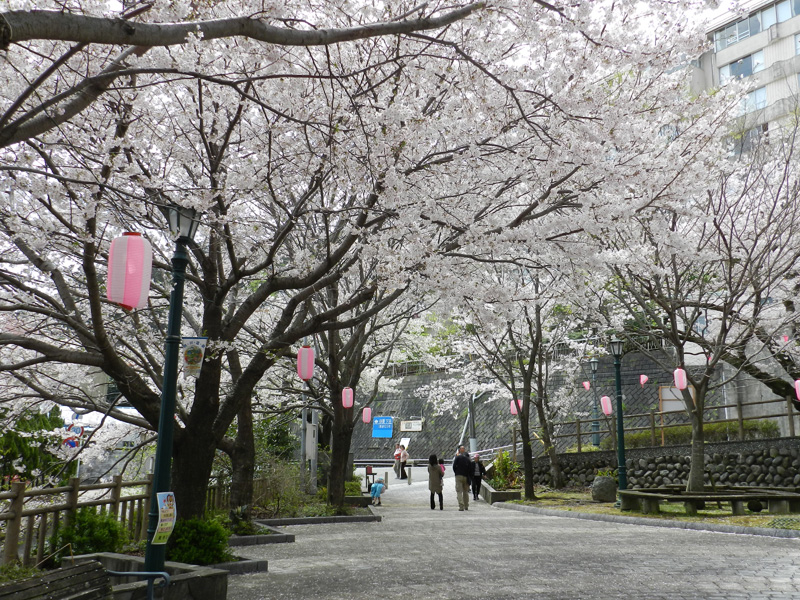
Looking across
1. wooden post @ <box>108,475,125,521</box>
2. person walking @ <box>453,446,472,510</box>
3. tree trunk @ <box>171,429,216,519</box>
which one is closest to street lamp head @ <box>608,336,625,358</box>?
person walking @ <box>453,446,472,510</box>

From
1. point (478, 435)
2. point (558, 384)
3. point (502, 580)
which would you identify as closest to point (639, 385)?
point (558, 384)

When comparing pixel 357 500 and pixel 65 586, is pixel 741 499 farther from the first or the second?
pixel 65 586

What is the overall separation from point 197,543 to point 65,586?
11.2 ft

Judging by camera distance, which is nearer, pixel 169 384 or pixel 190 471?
pixel 169 384

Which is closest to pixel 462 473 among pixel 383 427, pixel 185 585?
pixel 185 585

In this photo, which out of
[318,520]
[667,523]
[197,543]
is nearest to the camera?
[197,543]

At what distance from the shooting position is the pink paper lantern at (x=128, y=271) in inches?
247

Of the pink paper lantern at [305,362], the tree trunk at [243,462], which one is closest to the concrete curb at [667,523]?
the pink paper lantern at [305,362]

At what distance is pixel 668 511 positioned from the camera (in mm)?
15500

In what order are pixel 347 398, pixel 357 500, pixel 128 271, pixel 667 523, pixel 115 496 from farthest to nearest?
pixel 357 500
pixel 347 398
pixel 667 523
pixel 115 496
pixel 128 271

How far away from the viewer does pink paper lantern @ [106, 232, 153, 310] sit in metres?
6.28

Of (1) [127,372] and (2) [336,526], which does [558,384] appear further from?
(1) [127,372]

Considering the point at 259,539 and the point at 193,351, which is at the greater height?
the point at 193,351

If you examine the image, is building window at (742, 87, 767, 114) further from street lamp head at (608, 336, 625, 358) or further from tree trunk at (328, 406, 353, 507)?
tree trunk at (328, 406, 353, 507)
